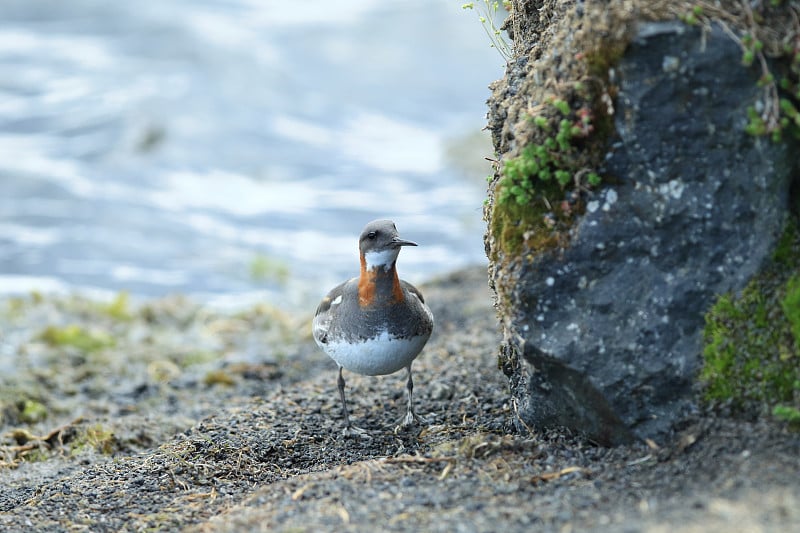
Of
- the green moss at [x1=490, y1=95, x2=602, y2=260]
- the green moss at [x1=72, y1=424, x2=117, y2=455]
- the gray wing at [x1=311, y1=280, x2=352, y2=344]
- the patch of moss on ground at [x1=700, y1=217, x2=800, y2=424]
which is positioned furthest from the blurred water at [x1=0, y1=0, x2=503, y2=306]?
the patch of moss on ground at [x1=700, y1=217, x2=800, y2=424]

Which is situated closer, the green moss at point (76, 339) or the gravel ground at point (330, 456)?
the gravel ground at point (330, 456)

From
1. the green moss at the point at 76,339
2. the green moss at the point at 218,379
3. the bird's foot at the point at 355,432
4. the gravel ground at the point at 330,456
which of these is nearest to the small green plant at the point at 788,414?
the gravel ground at the point at 330,456

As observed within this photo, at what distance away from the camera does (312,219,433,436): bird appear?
20.1ft

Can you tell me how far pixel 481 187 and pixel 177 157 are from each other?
636 cm

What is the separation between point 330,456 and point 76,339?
5907mm

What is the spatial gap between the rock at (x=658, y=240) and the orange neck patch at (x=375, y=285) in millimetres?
1598

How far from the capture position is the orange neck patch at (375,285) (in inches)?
246

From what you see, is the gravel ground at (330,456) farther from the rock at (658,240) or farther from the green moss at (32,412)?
the rock at (658,240)

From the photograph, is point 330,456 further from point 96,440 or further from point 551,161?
point 551,161

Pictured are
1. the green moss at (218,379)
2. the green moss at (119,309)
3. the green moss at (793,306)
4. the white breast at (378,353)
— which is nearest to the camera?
the green moss at (793,306)

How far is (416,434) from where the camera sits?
612 cm

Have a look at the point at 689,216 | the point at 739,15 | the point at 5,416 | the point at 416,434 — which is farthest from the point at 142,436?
the point at 739,15

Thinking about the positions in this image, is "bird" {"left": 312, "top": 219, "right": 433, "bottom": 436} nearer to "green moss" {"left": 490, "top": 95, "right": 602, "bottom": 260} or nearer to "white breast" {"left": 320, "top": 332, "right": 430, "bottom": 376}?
"white breast" {"left": 320, "top": 332, "right": 430, "bottom": 376}

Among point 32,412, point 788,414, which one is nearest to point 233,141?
point 32,412
